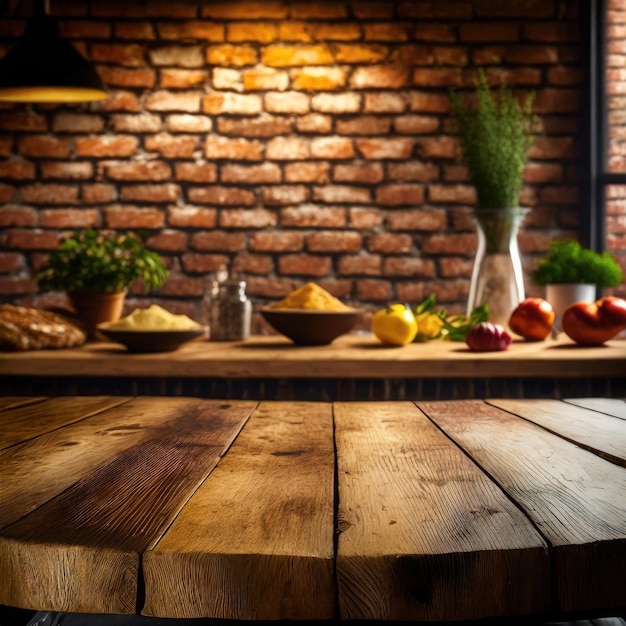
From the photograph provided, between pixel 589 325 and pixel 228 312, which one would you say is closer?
pixel 589 325

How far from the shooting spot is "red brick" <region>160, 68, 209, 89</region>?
2.69 meters

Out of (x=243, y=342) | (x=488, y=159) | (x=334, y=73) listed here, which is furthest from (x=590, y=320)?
(x=334, y=73)

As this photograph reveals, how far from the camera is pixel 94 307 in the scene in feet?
7.11

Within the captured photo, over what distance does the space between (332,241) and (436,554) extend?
2.25m

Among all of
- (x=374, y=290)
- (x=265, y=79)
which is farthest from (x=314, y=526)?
(x=265, y=79)

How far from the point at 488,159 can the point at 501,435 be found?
60.3 inches

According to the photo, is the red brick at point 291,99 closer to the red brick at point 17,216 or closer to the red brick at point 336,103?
the red brick at point 336,103

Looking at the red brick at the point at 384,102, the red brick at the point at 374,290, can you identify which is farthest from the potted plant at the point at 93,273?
the red brick at the point at 384,102

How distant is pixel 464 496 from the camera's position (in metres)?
0.67

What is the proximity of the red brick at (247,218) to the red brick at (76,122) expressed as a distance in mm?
599

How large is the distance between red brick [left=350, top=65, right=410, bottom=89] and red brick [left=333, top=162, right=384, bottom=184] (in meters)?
0.30

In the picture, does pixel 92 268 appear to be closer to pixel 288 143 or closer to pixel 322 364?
pixel 322 364

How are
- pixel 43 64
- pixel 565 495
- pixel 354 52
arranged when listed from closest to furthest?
1. pixel 565 495
2. pixel 43 64
3. pixel 354 52

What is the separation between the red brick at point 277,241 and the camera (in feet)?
8.95
